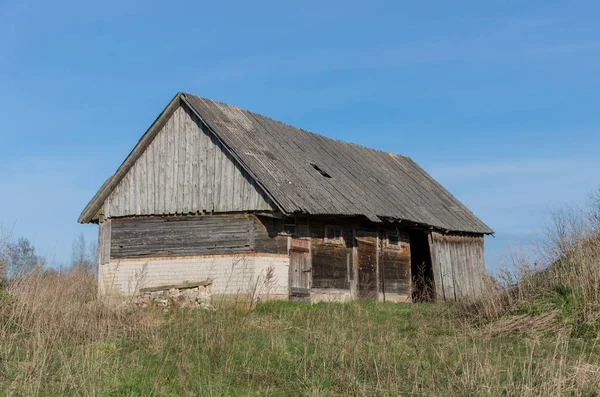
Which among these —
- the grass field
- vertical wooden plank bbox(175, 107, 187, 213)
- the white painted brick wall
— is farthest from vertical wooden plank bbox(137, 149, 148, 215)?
the grass field

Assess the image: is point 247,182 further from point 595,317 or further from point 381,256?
point 595,317

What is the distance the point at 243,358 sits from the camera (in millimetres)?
9227

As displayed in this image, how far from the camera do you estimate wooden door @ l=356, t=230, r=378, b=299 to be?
69.1ft

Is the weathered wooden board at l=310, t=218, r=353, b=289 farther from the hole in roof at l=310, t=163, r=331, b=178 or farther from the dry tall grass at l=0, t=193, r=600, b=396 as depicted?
the dry tall grass at l=0, t=193, r=600, b=396

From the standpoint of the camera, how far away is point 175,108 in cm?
1967

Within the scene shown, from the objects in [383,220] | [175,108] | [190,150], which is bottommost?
[383,220]

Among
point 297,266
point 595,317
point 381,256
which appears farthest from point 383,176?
point 595,317

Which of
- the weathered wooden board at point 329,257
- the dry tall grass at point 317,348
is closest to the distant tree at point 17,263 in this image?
the dry tall grass at point 317,348

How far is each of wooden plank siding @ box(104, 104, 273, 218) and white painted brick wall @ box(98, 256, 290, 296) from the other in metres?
1.31

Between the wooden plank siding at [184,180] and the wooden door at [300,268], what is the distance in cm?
171

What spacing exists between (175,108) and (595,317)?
12200mm

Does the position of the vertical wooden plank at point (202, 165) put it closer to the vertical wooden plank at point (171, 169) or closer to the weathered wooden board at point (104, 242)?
the vertical wooden plank at point (171, 169)

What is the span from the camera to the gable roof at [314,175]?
1848cm

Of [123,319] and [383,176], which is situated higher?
[383,176]
